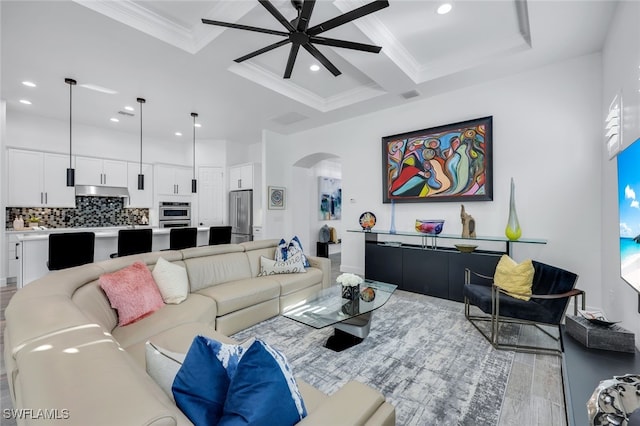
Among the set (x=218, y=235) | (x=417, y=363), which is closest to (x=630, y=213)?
(x=417, y=363)

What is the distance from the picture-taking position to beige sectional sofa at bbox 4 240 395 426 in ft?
2.15

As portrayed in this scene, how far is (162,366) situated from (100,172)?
6.58 metres

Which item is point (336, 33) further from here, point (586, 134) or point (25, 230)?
point (25, 230)

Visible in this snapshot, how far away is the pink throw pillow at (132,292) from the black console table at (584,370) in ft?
8.89

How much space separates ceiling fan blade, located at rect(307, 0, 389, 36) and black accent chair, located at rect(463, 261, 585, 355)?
8.40 ft

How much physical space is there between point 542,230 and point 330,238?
5040 mm

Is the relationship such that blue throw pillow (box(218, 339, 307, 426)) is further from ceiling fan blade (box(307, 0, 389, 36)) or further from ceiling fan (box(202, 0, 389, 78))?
ceiling fan blade (box(307, 0, 389, 36))

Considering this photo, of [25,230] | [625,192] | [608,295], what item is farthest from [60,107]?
[608,295]

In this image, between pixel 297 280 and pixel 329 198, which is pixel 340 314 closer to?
pixel 297 280

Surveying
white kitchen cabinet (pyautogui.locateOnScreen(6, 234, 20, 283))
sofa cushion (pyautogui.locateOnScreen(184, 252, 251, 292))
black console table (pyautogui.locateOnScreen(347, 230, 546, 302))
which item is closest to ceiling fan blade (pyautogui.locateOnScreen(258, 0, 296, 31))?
sofa cushion (pyautogui.locateOnScreen(184, 252, 251, 292))

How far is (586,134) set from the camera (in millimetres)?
3275

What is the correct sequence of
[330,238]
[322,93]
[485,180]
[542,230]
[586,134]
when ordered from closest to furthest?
[586,134]
[542,230]
[485,180]
[322,93]
[330,238]

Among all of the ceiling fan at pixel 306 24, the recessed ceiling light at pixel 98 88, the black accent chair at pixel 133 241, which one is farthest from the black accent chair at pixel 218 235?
the ceiling fan at pixel 306 24

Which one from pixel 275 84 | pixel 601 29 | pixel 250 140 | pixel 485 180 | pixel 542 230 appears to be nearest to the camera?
pixel 601 29
